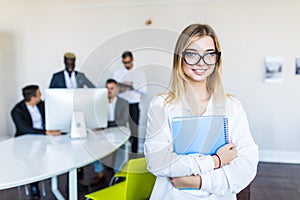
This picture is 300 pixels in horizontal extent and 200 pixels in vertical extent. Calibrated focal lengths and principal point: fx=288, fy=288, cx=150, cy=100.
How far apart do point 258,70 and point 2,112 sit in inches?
174

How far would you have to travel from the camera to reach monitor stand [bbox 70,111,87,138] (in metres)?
2.65

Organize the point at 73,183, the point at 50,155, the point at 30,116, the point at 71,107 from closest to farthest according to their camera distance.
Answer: the point at 73,183, the point at 50,155, the point at 71,107, the point at 30,116

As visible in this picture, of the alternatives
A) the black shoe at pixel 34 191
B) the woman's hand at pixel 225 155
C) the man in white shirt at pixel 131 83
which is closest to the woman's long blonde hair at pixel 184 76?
the woman's hand at pixel 225 155

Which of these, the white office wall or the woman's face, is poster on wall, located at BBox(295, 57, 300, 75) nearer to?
the white office wall

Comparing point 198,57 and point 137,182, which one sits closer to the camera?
point 198,57

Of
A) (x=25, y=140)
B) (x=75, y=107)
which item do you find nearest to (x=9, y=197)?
(x=25, y=140)

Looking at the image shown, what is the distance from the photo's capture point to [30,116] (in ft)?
10.6

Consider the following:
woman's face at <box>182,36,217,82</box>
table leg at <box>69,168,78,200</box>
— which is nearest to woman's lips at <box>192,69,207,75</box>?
woman's face at <box>182,36,217,82</box>

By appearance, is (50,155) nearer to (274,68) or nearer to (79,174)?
(79,174)

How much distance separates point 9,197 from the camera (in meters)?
2.92

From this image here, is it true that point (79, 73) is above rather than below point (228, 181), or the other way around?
above

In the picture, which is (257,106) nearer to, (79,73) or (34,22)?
(79,73)

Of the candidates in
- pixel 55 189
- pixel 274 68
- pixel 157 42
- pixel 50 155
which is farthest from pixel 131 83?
pixel 50 155

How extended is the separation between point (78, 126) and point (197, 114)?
1.79 m
